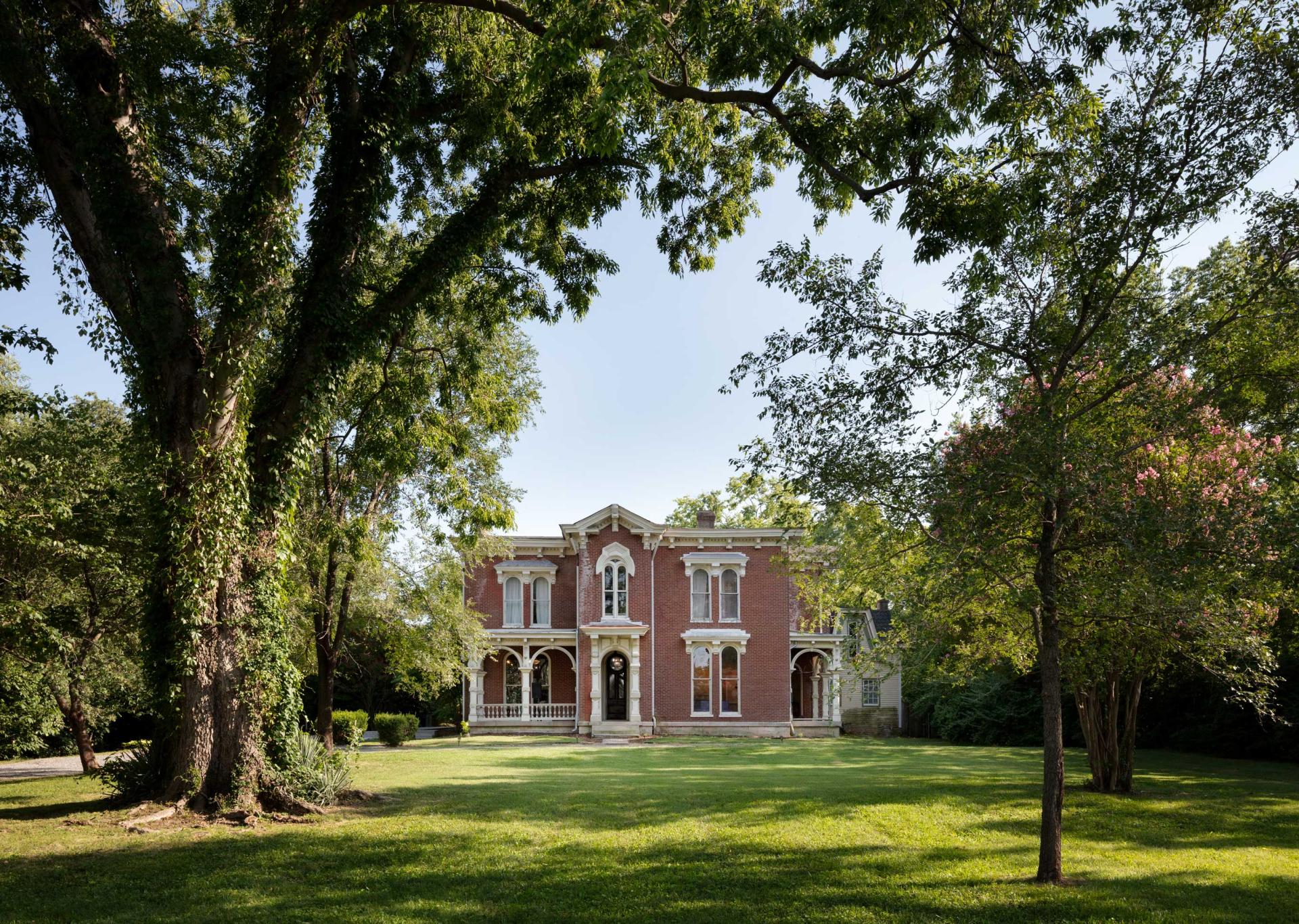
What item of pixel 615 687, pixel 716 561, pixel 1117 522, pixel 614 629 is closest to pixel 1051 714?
pixel 1117 522

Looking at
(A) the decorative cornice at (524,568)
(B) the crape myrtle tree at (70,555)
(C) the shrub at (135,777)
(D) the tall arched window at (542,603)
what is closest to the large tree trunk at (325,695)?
(B) the crape myrtle tree at (70,555)

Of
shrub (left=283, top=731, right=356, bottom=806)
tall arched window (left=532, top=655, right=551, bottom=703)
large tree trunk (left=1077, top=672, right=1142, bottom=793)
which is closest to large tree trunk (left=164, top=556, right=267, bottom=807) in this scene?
shrub (left=283, top=731, right=356, bottom=806)

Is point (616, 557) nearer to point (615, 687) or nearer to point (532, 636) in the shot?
point (532, 636)

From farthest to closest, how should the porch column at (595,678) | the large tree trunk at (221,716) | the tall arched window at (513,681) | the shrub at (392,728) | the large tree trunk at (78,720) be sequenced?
the tall arched window at (513,681), the porch column at (595,678), the shrub at (392,728), the large tree trunk at (78,720), the large tree trunk at (221,716)

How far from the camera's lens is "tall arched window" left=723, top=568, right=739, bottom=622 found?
33.1 meters

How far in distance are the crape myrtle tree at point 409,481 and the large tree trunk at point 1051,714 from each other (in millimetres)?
9537

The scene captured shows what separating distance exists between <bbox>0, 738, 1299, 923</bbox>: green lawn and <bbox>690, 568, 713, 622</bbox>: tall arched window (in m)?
16.5

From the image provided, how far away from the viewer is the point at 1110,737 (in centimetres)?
1555

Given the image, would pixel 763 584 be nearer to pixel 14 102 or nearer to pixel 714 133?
pixel 714 133

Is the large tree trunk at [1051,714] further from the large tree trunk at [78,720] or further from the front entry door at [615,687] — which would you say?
the front entry door at [615,687]

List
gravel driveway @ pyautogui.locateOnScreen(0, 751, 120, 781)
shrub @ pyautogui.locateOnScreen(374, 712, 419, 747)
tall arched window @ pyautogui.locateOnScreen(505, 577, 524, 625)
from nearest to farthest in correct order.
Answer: gravel driveway @ pyautogui.locateOnScreen(0, 751, 120, 781) → shrub @ pyautogui.locateOnScreen(374, 712, 419, 747) → tall arched window @ pyautogui.locateOnScreen(505, 577, 524, 625)

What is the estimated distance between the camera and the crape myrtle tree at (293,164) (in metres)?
9.54

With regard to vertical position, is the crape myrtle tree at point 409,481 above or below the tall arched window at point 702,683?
above

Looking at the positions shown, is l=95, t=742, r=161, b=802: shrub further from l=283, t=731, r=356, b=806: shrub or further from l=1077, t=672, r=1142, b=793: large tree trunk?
l=1077, t=672, r=1142, b=793: large tree trunk
